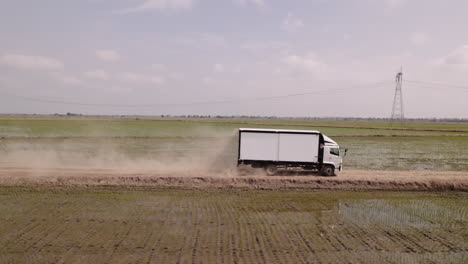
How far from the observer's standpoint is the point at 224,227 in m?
13.9

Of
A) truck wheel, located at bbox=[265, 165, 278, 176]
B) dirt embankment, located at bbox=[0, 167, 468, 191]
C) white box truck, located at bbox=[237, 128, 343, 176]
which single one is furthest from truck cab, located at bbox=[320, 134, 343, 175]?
truck wheel, located at bbox=[265, 165, 278, 176]

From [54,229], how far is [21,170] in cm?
1520

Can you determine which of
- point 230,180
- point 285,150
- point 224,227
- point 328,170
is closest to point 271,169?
point 285,150

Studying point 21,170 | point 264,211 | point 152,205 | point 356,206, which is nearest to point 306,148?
point 356,206

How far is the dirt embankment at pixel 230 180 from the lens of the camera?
21.7m

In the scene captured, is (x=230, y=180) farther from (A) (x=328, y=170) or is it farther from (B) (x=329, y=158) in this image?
(B) (x=329, y=158)

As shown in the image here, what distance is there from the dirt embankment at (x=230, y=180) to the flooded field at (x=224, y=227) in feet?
4.67

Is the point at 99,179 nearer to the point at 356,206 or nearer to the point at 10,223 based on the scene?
the point at 10,223

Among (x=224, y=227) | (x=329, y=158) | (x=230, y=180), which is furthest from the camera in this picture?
(x=329, y=158)

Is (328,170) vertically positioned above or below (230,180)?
above

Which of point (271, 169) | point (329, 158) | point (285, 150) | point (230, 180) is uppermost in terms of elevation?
point (285, 150)

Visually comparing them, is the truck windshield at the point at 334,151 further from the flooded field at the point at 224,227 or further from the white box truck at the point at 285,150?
the flooded field at the point at 224,227

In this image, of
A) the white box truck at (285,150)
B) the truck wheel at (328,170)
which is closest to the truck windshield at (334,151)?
the white box truck at (285,150)

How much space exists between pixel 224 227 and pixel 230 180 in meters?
8.61
